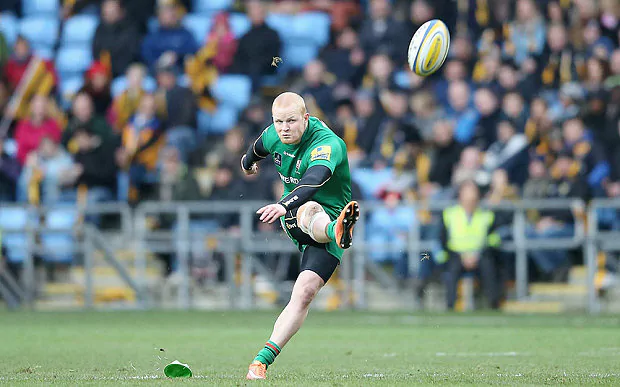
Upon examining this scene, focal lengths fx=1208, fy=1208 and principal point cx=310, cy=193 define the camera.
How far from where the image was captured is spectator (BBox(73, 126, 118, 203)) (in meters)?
18.5

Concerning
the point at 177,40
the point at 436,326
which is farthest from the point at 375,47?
the point at 436,326

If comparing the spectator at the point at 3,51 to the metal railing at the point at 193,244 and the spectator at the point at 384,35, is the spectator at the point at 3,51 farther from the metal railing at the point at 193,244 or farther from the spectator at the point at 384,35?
the spectator at the point at 384,35

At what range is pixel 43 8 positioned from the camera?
22.2m

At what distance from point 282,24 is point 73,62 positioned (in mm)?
3764

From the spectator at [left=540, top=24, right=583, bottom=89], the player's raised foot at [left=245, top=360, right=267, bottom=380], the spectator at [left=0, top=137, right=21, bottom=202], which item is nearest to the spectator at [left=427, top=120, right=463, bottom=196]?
the spectator at [left=540, top=24, right=583, bottom=89]

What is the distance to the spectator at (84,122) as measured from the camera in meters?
19.1

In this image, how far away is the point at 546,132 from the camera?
1781 centimetres

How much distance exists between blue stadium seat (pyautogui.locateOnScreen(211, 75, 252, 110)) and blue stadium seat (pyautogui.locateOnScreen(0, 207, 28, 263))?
3.78m

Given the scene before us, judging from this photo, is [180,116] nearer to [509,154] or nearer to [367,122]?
[367,122]

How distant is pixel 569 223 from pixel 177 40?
754cm

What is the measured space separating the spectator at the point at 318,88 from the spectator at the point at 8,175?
186 inches

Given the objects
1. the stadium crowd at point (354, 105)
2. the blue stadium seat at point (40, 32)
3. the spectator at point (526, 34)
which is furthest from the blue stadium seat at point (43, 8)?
the spectator at point (526, 34)

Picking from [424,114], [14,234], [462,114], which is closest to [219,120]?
[424,114]

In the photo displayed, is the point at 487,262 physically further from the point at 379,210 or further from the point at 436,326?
the point at 436,326
